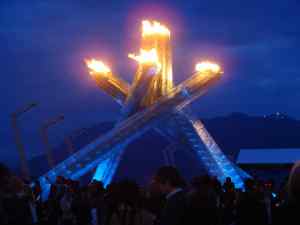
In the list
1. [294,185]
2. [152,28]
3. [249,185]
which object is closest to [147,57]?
[152,28]

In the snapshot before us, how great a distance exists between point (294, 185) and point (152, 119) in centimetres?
1932

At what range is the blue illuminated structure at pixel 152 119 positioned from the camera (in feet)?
72.4

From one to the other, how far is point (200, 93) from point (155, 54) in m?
2.60

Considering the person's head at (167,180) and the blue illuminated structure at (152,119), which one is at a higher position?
the blue illuminated structure at (152,119)

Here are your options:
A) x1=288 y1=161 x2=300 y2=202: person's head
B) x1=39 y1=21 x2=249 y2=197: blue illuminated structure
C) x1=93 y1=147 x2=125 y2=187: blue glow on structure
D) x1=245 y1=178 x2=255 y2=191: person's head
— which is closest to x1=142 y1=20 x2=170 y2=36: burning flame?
x1=39 y1=21 x2=249 y2=197: blue illuminated structure

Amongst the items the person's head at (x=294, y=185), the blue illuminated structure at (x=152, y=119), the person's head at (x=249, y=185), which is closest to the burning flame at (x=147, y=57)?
the blue illuminated structure at (x=152, y=119)

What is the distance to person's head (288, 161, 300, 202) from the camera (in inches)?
141

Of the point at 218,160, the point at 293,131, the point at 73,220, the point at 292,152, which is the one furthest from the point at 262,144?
the point at 73,220

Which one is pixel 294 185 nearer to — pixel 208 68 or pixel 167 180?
pixel 167 180

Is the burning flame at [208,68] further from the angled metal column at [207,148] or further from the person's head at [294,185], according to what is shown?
the person's head at [294,185]

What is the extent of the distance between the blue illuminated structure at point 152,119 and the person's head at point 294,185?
18256 millimetres

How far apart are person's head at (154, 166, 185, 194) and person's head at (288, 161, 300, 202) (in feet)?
8.34

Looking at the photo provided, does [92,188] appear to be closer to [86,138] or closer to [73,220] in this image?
[73,220]

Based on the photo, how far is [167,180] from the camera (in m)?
6.18
